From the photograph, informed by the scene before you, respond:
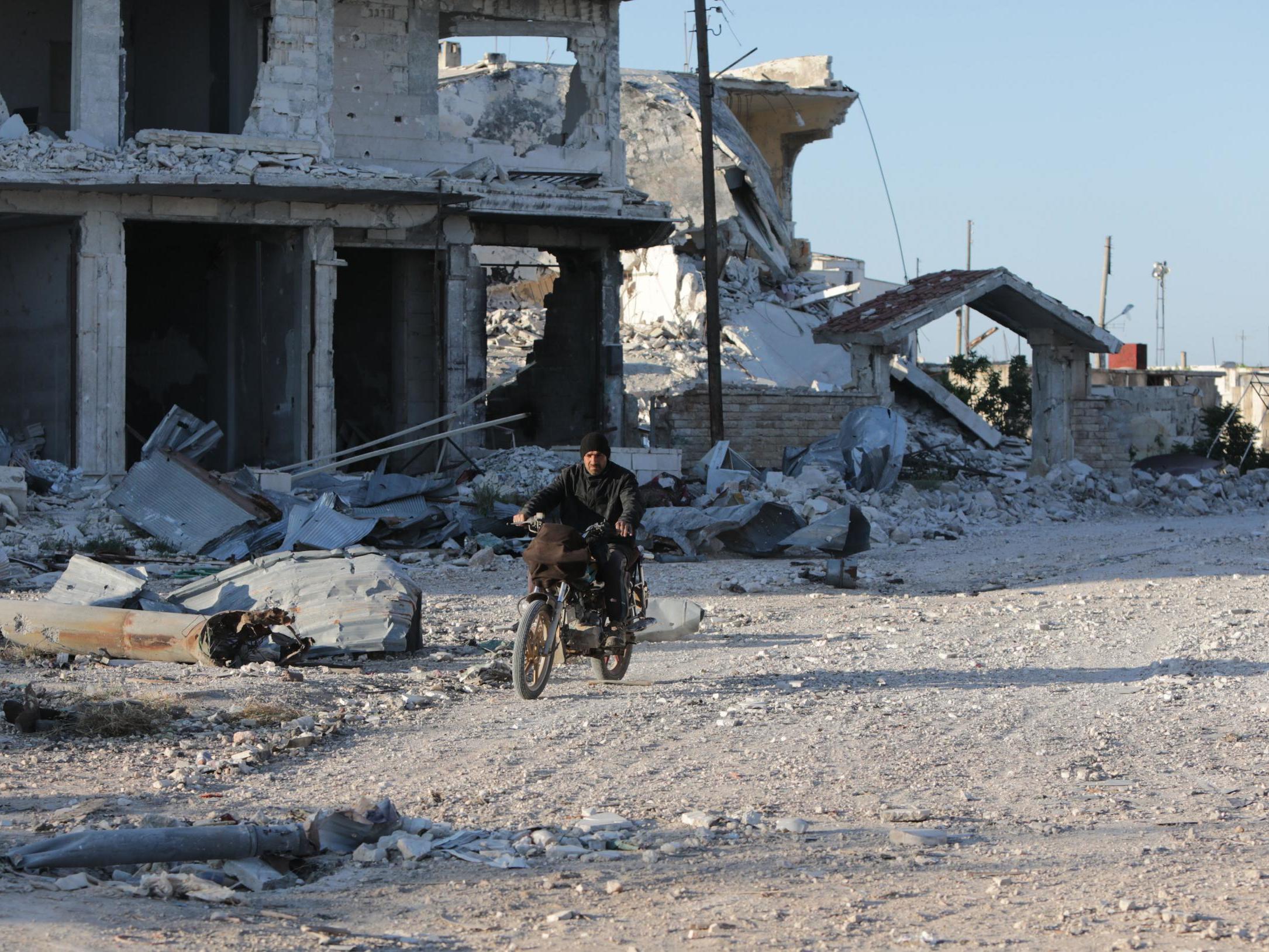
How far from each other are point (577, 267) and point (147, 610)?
15804 mm

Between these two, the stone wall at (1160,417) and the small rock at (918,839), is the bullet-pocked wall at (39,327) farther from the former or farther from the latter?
the stone wall at (1160,417)

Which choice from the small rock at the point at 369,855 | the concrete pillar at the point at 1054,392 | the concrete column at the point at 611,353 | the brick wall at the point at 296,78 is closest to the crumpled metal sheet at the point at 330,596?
the small rock at the point at 369,855

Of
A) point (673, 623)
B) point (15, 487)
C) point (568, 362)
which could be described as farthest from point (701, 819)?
point (568, 362)

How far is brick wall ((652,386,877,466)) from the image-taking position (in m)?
25.7

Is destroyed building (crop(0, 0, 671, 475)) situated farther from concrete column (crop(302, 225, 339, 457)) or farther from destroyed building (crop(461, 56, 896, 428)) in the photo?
destroyed building (crop(461, 56, 896, 428))

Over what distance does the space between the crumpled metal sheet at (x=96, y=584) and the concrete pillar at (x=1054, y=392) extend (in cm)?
1862

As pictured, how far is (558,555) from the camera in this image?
871 centimetres

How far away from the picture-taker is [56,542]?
16.0 metres

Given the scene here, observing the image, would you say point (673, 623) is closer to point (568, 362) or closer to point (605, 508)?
point (605, 508)

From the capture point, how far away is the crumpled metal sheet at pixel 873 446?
23109 mm

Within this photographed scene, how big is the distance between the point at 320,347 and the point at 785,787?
16146mm

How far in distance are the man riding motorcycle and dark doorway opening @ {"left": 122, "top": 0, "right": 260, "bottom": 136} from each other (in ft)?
49.3

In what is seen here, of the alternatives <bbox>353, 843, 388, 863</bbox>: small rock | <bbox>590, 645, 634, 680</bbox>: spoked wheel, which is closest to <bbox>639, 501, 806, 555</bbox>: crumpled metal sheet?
<bbox>590, 645, 634, 680</bbox>: spoked wheel

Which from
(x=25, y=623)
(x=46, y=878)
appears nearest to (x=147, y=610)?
(x=25, y=623)
